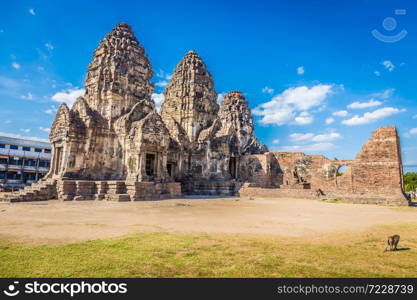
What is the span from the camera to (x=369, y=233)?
6.75 m

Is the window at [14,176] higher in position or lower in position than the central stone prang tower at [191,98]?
lower

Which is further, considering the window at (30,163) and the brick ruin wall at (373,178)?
the window at (30,163)

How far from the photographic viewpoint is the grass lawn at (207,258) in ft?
Answer: 11.6

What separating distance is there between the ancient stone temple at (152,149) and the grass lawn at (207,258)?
11.2m

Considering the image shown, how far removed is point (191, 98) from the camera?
28312 mm

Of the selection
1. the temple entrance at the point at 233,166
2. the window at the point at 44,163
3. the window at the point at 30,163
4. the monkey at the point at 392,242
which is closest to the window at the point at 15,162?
the window at the point at 30,163

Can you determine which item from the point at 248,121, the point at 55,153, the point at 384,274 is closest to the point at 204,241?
the point at 384,274

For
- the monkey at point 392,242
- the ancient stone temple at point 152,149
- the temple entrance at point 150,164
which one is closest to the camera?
the monkey at point 392,242

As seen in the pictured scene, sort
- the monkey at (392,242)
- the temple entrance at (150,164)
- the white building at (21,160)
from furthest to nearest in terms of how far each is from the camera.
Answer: the white building at (21,160)
the temple entrance at (150,164)
the monkey at (392,242)

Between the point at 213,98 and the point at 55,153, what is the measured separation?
1723 cm

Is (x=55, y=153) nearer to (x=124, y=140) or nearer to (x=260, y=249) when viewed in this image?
(x=124, y=140)

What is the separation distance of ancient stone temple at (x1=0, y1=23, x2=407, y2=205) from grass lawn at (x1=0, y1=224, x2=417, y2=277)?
36.8ft

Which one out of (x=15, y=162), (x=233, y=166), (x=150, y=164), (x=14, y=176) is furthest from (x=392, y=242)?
(x=15, y=162)

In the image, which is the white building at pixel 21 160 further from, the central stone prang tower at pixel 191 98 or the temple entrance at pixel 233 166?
the temple entrance at pixel 233 166
